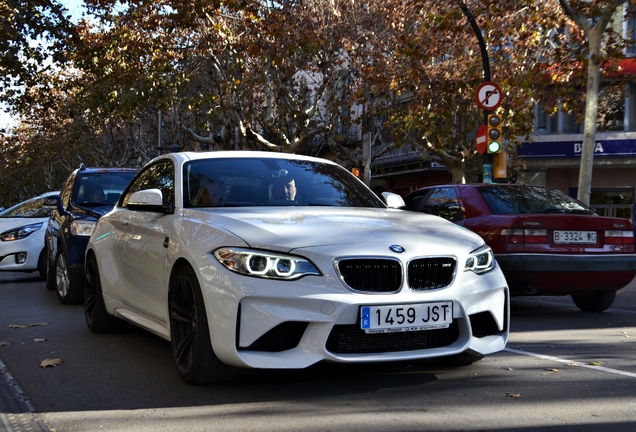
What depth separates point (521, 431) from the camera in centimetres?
462

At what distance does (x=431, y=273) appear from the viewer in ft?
17.9

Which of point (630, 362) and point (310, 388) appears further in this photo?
point (630, 362)

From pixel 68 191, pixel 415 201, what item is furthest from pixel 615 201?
pixel 68 191

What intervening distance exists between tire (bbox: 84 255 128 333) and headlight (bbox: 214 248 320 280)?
2997mm

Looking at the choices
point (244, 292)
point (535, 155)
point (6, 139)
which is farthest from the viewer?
point (6, 139)

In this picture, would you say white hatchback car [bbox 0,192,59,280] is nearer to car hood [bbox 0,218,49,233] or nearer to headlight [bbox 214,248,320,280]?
car hood [bbox 0,218,49,233]

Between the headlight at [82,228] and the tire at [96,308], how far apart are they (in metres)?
2.38

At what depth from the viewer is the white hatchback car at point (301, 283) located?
16.9 ft

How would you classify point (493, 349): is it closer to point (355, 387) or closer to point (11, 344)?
point (355, 387)

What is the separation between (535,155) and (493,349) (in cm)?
2915

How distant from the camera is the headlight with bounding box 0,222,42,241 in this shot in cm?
1489

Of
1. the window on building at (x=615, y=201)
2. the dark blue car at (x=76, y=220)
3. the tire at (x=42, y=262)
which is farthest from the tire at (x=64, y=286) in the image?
the window on building at (x=615, y=201)

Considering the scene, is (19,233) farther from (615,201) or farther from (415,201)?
(615,201)

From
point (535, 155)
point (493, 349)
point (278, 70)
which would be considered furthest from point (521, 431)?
point (535, 155)
